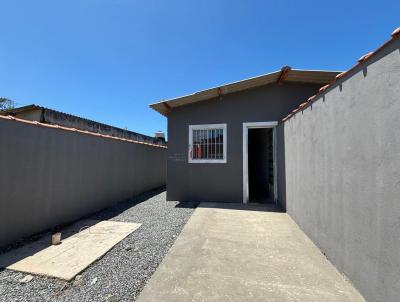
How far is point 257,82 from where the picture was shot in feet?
18.5

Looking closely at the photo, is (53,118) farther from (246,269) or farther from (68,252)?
(246,269)

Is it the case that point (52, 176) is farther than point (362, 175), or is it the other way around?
point (52, 176)

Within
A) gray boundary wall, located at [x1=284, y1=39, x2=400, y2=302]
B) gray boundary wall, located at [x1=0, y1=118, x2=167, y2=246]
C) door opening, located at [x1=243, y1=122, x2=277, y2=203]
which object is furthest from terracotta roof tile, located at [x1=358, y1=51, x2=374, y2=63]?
gray boundary wall, located at [x1=0, y1=118, x2=167, y2=246]

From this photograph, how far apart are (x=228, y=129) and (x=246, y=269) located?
13.9ft

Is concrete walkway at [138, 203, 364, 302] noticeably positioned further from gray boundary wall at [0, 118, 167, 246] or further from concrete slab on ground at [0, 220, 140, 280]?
gray boundary wall at [0, 118, 167, 246]

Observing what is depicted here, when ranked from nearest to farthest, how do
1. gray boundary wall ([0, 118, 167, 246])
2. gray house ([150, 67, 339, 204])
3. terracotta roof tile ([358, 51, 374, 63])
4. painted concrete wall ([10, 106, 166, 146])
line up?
terracotta roof tile ([358, 51, 374, 63])
gray boundary wall ([0, 118, 167, 246])
gray house ([150, 67, 339, 204])
painted concrete wall ([10, 106, 166, 146])

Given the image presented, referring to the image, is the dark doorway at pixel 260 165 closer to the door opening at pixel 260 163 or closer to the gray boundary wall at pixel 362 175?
the door opening at pixel 260 163

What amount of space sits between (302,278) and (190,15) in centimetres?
674

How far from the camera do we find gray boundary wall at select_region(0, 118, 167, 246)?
10.2 feet

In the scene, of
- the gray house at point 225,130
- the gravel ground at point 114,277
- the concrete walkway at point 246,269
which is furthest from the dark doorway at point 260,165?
the gravel ground at point 114,277

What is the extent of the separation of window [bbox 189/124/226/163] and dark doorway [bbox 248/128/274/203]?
1801 millimetres

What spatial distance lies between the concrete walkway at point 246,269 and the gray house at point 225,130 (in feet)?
7.32

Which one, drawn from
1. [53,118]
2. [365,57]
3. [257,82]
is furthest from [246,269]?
[53,118]

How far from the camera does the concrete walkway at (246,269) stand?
6.26 feet
